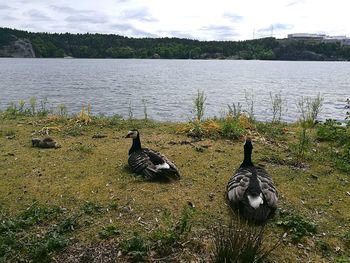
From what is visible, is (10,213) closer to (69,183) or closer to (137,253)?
(69,183)

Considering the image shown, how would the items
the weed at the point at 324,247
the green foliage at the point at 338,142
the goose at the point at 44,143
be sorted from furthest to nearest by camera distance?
the goose at the point at 44,143
the green foliage at the point at 338,142
the weed at the point at 324,247

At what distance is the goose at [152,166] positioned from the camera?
8.01 meters

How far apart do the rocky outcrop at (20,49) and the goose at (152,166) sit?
439 feet

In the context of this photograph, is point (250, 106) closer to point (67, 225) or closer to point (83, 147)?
point (83, 147)

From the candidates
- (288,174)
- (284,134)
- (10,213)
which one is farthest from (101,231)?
(284,134)

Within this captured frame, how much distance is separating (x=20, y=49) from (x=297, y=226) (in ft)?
456

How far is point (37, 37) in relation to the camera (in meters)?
134

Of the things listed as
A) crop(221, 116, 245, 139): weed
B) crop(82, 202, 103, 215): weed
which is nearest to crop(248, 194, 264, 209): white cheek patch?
crop(82, 202, 103, 215): weed

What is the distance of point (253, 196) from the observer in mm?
6215

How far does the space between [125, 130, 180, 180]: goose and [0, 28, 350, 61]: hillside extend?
12706 cm

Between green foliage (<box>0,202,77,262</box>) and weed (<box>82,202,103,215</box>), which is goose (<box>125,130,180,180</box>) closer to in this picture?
weed (<box>82,202,103,215</box>)

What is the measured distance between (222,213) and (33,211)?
345 cm

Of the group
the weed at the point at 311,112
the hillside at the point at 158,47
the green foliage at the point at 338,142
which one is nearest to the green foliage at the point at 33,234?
the green foliage at the point at 338,142

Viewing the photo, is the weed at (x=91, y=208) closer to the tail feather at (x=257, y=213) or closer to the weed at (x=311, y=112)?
the tail feather at (x=257, y=213)
